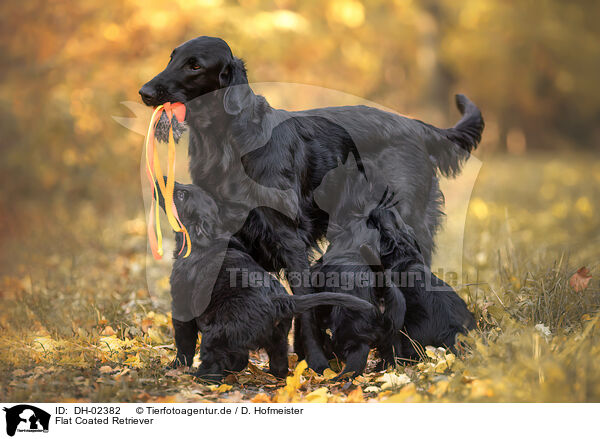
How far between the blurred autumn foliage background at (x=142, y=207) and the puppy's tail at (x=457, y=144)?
903 millimetres

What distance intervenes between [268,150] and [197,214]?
58 centimetres

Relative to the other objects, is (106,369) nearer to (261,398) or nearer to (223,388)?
(223,388)

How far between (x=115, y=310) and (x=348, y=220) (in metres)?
1.84

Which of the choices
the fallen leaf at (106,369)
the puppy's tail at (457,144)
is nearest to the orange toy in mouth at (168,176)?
the fallen leaf at (106,369)

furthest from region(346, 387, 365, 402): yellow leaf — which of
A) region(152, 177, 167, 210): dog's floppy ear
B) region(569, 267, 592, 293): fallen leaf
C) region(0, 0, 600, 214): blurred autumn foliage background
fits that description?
region(0, 0, 600, 214): blurred autumn foliage background

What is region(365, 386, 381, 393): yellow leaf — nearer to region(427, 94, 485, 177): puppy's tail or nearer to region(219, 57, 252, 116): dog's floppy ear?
region(219, 57, 252, 116): dog's floppy ear

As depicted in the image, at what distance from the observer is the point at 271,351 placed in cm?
337

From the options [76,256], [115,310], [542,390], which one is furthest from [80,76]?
[542,390]

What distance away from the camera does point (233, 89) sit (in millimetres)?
3410

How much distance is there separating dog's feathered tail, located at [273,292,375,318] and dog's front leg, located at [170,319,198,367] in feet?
1.89

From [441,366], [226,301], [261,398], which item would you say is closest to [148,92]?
[226,301]

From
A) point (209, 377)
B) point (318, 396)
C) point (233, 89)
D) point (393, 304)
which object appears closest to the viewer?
point (318, 396)
